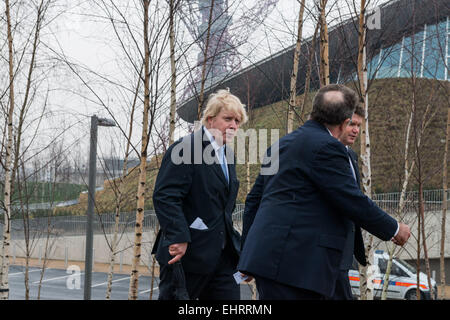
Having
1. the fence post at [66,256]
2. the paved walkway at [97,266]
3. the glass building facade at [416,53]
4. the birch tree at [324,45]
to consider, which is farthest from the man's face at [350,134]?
the fence post at [66,256]

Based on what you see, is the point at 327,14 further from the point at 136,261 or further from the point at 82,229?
the point at 82,229

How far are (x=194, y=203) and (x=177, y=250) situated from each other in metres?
0.34

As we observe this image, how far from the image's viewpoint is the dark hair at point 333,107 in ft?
→ 9.93

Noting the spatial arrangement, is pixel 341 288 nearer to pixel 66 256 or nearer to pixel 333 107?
pixel 333 107

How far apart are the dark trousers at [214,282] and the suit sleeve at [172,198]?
0.22m

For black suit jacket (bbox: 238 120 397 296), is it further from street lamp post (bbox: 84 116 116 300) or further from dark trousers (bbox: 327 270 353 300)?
street lamp post (bbox: 84 116 116 300)

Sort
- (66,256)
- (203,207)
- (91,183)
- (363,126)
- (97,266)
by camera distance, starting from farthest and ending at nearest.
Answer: (66,256), (97,266), (91,183), (363,126), (203,207)

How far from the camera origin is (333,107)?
9.93 ft

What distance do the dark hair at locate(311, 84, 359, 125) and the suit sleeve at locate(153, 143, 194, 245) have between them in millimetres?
906

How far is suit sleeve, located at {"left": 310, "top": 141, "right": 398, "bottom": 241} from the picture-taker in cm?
277

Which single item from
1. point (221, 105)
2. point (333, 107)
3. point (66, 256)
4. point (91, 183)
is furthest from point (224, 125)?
point (66, 256)

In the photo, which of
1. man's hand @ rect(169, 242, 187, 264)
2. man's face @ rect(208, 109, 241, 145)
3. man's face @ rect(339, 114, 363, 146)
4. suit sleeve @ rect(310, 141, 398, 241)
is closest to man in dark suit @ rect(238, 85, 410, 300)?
suit sleeve @ rect(310, 141, 398, 241)

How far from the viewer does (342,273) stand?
9.48 feet

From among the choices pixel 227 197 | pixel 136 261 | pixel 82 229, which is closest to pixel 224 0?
pixel 136 261
